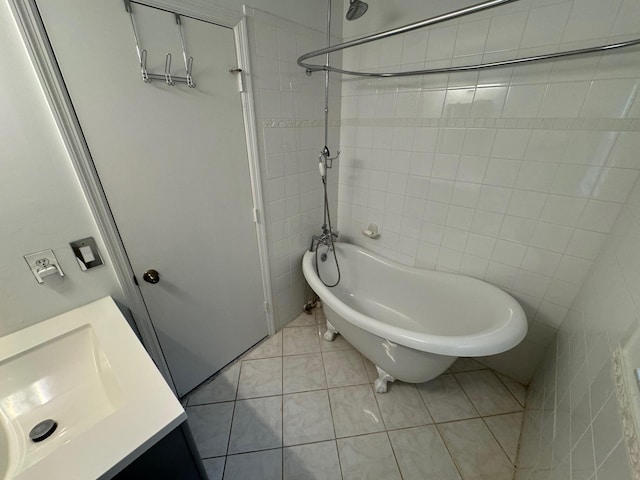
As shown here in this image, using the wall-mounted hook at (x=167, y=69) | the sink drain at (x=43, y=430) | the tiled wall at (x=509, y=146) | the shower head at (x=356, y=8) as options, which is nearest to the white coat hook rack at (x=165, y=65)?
the wall-mounted hook at (x=167, y=69)

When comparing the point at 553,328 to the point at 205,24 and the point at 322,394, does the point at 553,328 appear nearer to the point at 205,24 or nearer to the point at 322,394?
the point at 322,394

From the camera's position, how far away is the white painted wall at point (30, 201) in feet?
2.39

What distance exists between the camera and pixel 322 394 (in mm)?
1488

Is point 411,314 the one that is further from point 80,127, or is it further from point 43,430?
point 80,127

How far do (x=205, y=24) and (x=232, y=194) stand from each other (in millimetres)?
713

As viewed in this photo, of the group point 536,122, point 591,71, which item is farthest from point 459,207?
point 591,71

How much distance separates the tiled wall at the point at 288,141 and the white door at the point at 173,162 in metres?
0.14

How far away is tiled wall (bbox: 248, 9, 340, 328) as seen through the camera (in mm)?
1281

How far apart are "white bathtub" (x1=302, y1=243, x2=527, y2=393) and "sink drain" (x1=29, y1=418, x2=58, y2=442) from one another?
1075 mm

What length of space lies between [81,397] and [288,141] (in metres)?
1.41

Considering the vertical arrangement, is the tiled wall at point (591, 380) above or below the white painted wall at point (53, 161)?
below

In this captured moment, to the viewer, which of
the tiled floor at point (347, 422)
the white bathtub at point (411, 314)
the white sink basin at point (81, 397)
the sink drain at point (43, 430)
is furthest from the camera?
the tiled floor at point (347, 422)

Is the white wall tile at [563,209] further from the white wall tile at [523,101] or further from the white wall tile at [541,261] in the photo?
the white wall tile at [523,101]

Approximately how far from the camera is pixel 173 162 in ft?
3.58
